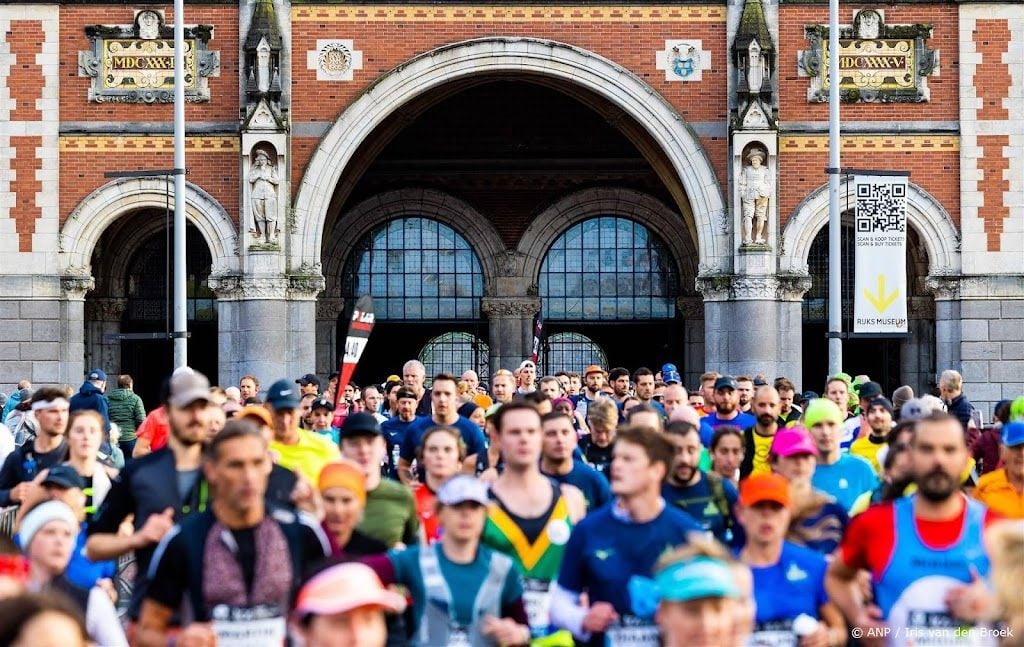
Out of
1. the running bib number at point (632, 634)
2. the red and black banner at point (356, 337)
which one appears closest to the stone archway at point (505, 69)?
the red and black banner at point (356, 337)

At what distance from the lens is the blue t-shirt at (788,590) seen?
7.14 metres

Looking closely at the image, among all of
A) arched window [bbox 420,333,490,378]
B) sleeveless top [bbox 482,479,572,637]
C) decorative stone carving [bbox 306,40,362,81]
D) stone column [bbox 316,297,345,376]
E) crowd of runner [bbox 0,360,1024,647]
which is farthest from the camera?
arched window [bbox 420,333,490,378]

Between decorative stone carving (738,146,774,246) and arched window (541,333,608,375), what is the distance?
8.02 m

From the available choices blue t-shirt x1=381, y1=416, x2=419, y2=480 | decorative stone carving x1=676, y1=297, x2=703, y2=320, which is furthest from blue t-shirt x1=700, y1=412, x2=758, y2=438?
decorative stone carving x1=676, y1=297, x2=703, y2=320

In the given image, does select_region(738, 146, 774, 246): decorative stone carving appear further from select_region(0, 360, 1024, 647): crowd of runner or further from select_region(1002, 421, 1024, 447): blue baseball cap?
select_region(1002, 421, 1024, 447): blue baseball cap

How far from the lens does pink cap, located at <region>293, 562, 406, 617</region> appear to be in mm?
5039

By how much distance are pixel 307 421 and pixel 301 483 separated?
8076 mm

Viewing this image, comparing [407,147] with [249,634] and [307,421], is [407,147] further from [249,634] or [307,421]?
[249,634]

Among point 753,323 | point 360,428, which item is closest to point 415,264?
point 753,323

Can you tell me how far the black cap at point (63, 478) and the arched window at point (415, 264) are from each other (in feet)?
76.7

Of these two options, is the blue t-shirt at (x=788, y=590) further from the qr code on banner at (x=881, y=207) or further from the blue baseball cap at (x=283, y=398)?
the qr code on banner at (x=881, y=207)

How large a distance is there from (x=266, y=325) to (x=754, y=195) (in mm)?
7643

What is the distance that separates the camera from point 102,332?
3005cm

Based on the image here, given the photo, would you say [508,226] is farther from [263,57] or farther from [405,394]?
[405,394]
